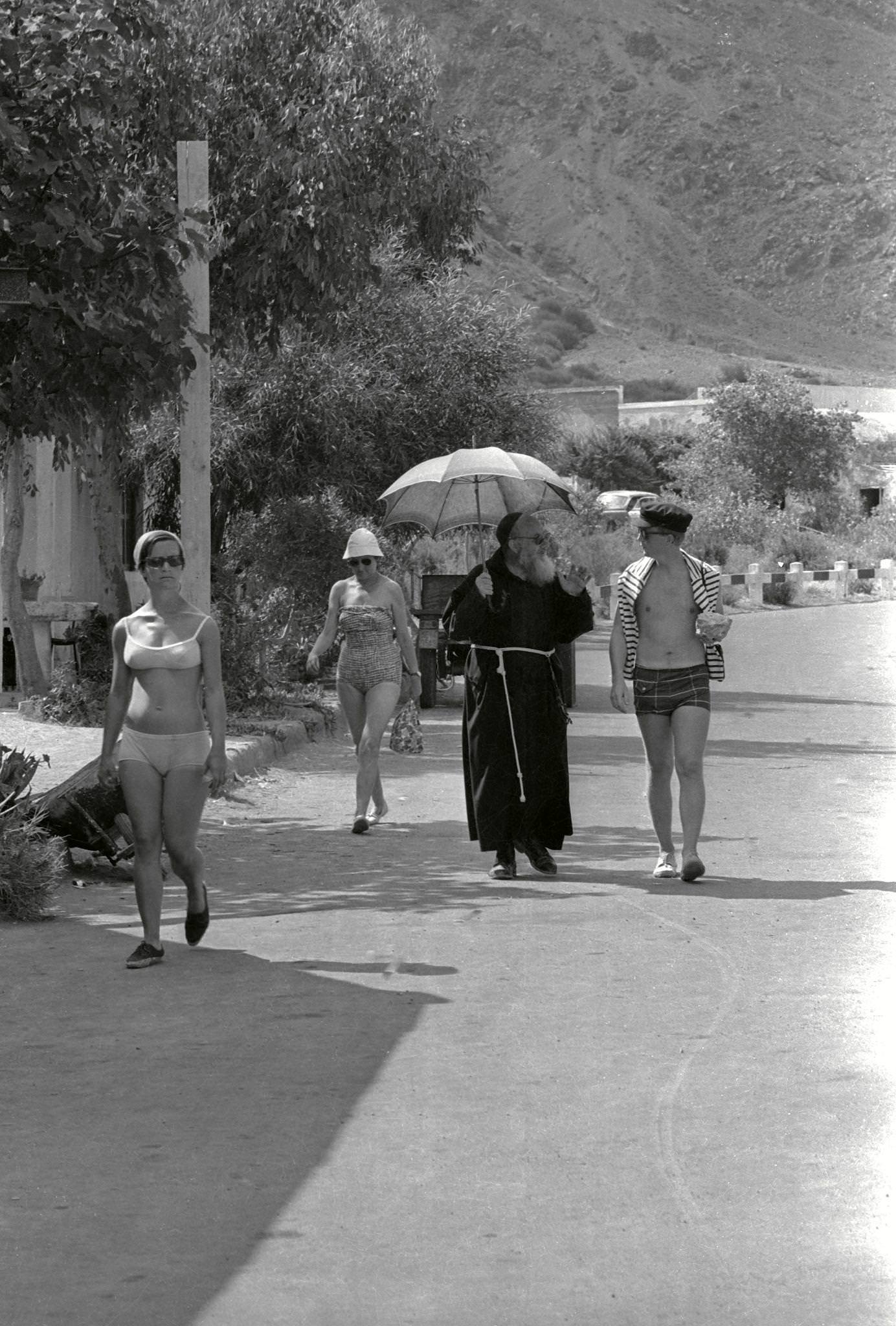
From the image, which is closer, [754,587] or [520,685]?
[520,685]

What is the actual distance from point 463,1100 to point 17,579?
44.4ft

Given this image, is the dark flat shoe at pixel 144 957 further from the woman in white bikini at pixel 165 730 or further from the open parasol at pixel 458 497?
the open parasol at pixel 458 497

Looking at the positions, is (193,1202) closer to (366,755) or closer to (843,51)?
(366,755)

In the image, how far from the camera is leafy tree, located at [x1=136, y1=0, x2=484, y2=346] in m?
16.6

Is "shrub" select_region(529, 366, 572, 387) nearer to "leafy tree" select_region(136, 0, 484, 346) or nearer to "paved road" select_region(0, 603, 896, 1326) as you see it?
"leafy tree" select_region(136, 0, 484, 346)

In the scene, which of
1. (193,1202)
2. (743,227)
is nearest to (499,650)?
(193,1202)

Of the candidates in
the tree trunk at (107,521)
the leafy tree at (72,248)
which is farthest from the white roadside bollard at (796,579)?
the leafy tree at (72,248)

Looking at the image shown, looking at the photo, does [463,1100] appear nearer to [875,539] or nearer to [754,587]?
[754,587]

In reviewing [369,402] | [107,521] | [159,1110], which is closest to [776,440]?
[369,402]

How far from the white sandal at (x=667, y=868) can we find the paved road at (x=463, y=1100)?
0.64 feet

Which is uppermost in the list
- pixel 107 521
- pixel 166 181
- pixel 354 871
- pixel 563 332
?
pixel 563 332

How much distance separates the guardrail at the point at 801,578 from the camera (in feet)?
163

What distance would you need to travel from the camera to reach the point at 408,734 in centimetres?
1526

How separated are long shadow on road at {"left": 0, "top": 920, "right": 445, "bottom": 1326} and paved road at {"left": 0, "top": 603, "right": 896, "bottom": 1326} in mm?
13
